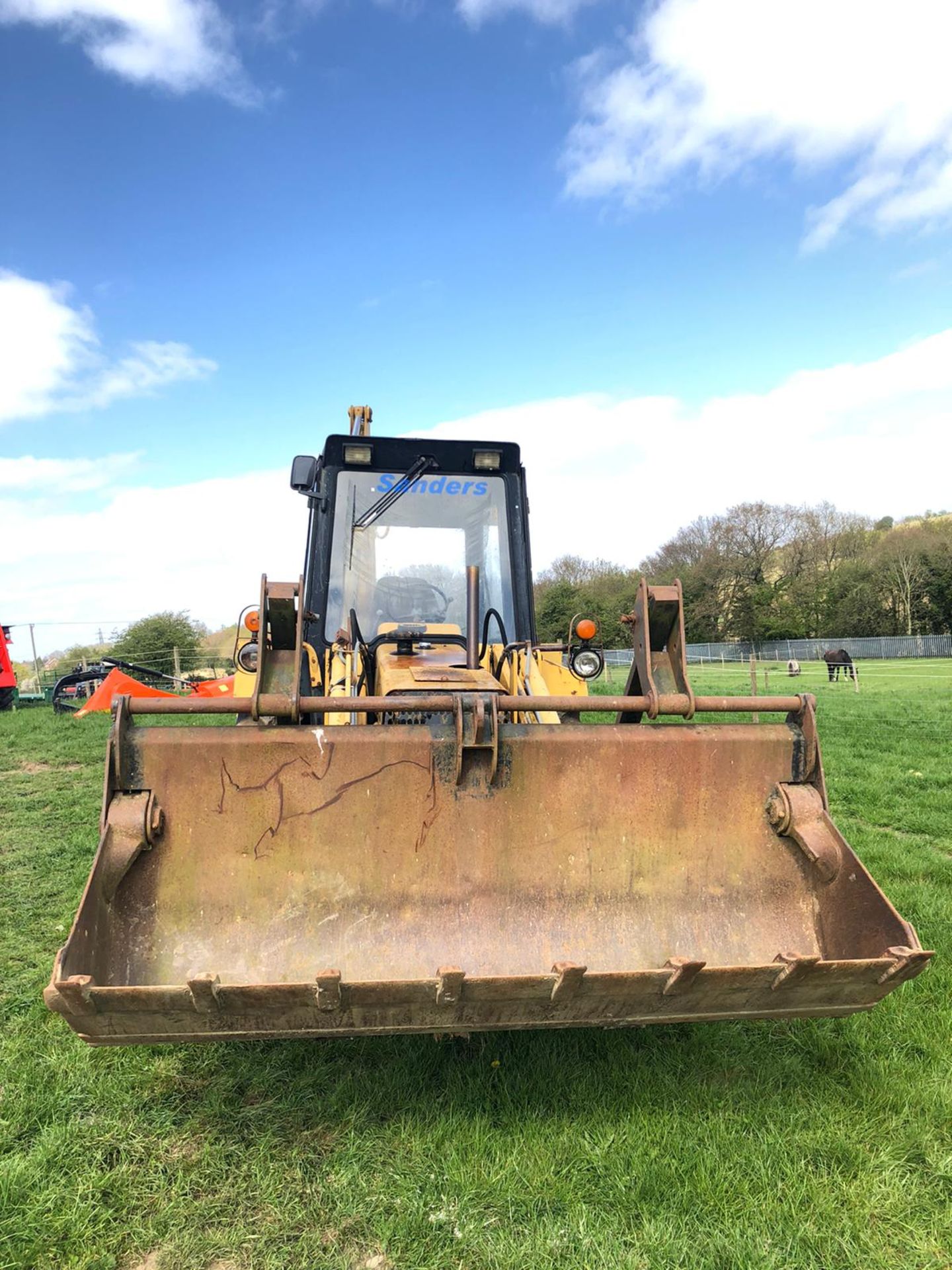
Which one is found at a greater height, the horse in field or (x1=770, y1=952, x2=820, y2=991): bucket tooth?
(x1=770, y1=952, x2=820, y2=991): bucket tooth

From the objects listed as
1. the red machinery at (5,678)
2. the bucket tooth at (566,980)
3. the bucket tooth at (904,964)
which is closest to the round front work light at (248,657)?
the bucket tooth at (566,980)

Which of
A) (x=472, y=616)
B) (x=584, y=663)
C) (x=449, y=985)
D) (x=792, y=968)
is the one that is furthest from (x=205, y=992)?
(x=584, y=663)

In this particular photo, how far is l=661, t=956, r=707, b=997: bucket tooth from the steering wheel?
3064 millimetres

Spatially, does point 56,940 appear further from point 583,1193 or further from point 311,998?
point 583,1193

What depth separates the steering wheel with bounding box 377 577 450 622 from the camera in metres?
5.03

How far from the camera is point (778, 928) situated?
9.70ft

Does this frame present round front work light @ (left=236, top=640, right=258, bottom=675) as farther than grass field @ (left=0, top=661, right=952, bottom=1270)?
Yes

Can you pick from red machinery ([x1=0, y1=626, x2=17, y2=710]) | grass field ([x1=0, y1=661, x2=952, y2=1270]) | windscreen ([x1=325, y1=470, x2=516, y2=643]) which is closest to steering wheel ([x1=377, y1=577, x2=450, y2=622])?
windscreen ([x1=325, y1=470, x2=516, y2=643])

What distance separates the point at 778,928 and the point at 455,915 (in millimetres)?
1189

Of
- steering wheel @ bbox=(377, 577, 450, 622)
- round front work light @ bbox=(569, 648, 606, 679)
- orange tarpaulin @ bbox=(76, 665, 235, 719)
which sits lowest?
orange tarpaulin @ bbox=(76, 665, 235, 719)

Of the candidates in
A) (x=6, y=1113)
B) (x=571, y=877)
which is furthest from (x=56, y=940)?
(x=571, y=877)

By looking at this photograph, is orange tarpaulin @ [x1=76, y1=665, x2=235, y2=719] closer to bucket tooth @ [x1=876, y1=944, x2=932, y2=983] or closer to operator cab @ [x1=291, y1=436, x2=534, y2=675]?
operator cab @ [x1=291, y1=436, x2=534, y2=675]

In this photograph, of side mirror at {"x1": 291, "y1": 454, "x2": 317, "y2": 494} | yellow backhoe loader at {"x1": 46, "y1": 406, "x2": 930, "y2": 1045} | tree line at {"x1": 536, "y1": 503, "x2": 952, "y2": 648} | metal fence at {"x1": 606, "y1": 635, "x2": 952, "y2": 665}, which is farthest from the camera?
tree line at {"x1": 536, "y1": 503, "x2": 952, "y2": 648}

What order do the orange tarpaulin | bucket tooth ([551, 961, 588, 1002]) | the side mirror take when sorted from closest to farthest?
bucket tooth ([551, 961, 588, 1002])
the side mirror
the orange tarpaulin
